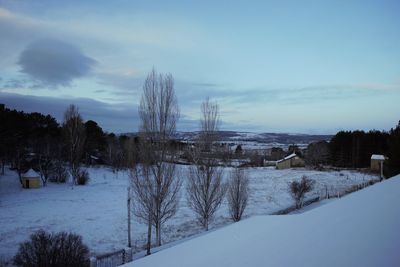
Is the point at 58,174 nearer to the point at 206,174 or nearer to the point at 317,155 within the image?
the point at 206,174

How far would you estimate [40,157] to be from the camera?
39188 mm

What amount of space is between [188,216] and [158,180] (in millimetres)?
9636

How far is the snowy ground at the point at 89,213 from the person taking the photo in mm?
17172

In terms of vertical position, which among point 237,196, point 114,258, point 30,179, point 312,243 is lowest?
point 30,179

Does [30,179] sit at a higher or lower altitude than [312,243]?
lower

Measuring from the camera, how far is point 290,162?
69.1m

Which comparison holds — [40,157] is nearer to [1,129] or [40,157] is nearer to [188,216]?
[1,129]

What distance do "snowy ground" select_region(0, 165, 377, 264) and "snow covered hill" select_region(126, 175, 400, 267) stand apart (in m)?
12.2

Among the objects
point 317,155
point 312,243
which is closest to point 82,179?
point 312,243

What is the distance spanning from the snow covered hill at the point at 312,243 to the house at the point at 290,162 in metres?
63.2

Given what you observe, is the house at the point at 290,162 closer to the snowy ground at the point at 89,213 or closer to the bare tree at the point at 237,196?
the snowy ground at the point at 89,213

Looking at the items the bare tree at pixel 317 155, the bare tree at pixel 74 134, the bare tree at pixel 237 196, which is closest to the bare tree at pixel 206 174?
the bare tree at pixel 237 196

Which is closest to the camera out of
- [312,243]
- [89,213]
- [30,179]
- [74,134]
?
[312,243]

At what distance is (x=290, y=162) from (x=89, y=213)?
53.3m
